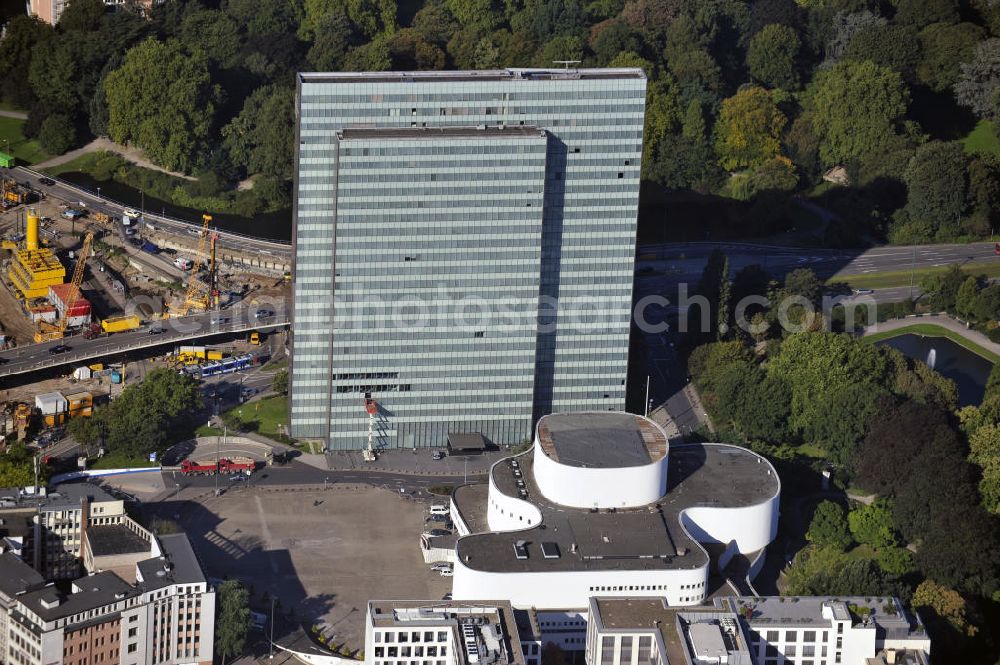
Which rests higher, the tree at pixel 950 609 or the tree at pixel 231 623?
the tree at pixel 950 609

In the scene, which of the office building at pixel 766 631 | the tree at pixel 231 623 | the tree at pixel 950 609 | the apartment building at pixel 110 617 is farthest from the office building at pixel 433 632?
the tree at pixel 950 609

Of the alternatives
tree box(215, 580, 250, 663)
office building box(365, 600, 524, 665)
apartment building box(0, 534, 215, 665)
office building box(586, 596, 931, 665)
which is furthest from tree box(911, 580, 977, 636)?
apartment building box(0, 534, 215, 665)

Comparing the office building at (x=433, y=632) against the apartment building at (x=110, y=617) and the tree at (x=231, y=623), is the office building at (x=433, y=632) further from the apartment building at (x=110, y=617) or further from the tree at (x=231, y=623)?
the apartment building at (x=110, y=617)

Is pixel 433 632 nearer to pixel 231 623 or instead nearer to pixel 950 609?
pixel 231 623

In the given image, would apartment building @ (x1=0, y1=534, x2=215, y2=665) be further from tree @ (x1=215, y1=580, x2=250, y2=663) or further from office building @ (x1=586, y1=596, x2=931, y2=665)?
office building @ (x1=586, y1=596, x2=931, y2=665)

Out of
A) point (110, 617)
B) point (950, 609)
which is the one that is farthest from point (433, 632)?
point (950, 609)

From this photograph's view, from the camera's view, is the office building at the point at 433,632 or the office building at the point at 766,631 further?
the office building at the point at 766,631

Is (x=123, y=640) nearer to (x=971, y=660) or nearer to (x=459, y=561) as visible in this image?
(x=459, y=561)

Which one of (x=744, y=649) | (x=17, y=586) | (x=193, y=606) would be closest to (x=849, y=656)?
(x=744, y=649)

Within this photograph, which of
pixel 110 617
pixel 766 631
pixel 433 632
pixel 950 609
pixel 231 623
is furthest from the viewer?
pixel 950 609
